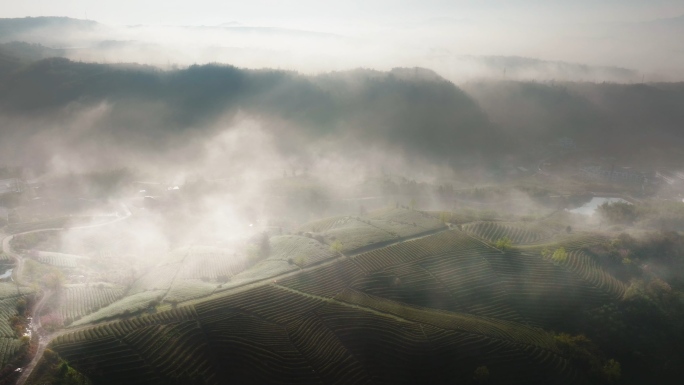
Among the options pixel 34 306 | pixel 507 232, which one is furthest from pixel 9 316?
pixel 507 232

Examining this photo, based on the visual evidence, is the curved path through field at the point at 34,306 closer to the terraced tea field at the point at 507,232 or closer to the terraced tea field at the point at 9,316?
the terraced tea field at the point at 9,316

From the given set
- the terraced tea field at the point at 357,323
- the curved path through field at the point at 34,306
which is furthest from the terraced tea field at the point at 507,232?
the curved path through field at the point at 34,306

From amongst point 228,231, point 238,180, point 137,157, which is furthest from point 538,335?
point 137,157

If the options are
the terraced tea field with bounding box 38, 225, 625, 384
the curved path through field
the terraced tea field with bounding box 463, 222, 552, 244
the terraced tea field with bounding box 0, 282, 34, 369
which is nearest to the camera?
the curved path through field

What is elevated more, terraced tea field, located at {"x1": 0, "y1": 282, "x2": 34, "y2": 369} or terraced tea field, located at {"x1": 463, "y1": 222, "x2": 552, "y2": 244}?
terraced tea field, located at {"x1": 463, "y1": 222, "x2": 552, "y2": 244}

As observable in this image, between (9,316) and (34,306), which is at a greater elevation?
(9,316)

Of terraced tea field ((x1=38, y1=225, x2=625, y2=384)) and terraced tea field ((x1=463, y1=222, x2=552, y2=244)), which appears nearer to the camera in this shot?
terraced tea field ((x1=38, y1=225, x2=625, y2=384))

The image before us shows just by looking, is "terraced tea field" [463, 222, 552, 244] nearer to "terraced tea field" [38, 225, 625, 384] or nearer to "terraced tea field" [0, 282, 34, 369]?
"terraced tea field" [38, 225, 625, 384]

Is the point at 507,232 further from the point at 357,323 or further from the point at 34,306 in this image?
the point at 34,306

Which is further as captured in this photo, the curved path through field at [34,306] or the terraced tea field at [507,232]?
the terraced tea field at [507,232]

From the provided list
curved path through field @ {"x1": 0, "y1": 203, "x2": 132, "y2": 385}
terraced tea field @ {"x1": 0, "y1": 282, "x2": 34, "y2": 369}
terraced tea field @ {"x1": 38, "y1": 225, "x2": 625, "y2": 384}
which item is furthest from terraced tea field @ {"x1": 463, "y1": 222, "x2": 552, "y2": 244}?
terraced tea field @ {"x1": 0, "y1": 282, "x2": 34, "y2": 369}

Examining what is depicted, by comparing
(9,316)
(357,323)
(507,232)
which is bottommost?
(9,316)
